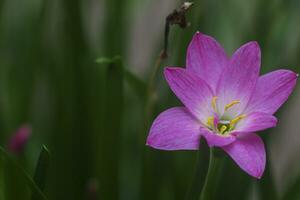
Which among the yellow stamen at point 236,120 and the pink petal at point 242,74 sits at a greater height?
the pink petal at point 242,74

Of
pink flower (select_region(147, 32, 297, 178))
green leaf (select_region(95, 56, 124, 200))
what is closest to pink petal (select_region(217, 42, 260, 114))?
pink flower (select_region(147, 32, 297, 178))

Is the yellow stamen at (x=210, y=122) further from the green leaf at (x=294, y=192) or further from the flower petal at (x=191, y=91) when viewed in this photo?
the green leaf at (x=294, y=192)

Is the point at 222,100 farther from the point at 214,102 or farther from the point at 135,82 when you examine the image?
the point at 135,82

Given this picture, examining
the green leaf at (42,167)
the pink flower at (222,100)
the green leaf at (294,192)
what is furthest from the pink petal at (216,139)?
the green leaf at (294,192)

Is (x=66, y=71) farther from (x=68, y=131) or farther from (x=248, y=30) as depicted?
(x=248, y=30)

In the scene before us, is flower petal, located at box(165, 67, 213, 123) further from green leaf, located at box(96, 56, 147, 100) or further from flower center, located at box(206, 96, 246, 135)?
green leaf, located at box(96, 56, 147, 100)

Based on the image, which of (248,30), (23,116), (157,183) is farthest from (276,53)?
(23,116)
